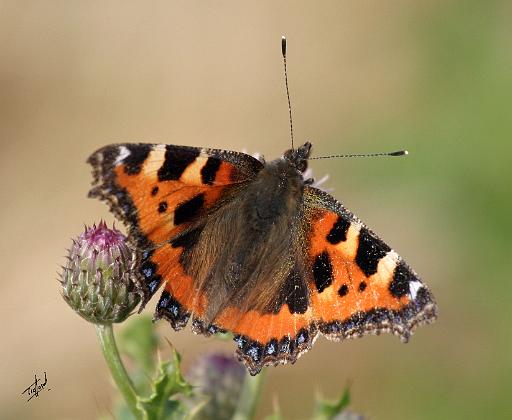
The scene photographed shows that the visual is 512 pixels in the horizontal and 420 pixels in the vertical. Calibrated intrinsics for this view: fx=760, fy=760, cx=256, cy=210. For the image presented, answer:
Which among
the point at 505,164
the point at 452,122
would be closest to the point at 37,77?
the point at 452,122

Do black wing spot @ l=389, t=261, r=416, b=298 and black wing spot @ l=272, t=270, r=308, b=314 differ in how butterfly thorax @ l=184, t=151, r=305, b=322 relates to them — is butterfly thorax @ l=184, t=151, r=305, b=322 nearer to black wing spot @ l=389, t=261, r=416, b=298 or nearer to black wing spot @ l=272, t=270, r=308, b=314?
black wing spot @ l=272, t=270, r=308, b=314

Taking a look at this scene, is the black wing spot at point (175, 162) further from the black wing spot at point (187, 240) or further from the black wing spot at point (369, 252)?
the black wing spot at point (369, 252)

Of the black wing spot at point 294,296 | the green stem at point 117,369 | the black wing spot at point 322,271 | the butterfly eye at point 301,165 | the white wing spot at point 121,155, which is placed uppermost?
the white wing spot at point 121,155

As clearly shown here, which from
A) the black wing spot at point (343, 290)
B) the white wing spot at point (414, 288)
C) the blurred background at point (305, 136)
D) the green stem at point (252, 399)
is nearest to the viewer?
the white wing spot at point (414, 288)

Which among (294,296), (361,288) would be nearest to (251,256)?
(294,296)

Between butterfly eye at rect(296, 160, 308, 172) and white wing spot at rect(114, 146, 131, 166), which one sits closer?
white wing spot at rect(114, 146, 131, 166)

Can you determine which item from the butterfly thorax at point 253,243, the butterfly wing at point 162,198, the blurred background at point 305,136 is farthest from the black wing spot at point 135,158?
the blurred background at point 305,136

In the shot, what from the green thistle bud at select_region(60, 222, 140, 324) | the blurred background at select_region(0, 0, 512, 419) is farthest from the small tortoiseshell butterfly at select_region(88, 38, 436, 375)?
the blurred background at select_region(0, 0, 512, 419)
